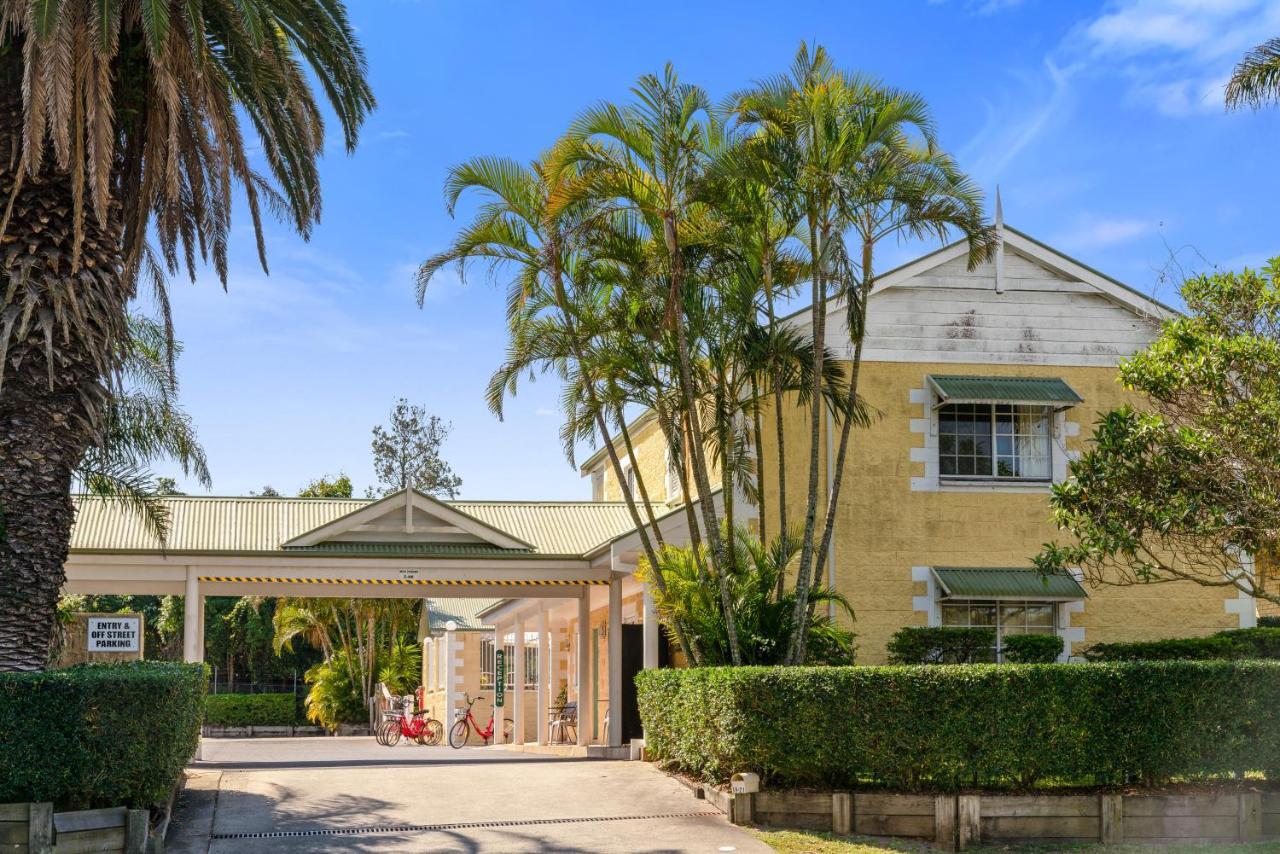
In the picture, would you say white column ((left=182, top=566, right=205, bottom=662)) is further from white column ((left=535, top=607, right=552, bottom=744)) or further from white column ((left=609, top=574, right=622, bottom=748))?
white column ((left=535, top=607, right=552, bottom=744))

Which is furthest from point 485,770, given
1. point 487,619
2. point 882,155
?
point 487,619

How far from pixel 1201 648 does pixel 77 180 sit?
14.7 meters

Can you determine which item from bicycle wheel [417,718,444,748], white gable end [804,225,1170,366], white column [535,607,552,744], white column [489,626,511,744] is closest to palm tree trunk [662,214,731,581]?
white gable end [804,225,1170,366]

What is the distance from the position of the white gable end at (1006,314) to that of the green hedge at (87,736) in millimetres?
11835

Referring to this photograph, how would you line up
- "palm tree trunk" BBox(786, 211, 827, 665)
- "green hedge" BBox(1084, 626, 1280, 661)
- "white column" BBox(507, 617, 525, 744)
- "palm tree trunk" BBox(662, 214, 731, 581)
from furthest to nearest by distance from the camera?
"white column" BBox(507, 617, 525, 744) < "green hedge" BBox(1084, 626, 1280, 661) < "palm tree trunk" BBox(662, 214, 731, 581) < "palm tree trunk" BBox(786, 211, 827, 665)

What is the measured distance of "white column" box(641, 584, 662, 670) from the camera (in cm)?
1900

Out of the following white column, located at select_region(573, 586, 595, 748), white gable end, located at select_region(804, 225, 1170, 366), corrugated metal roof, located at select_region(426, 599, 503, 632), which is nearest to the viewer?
white gable end, located at select_region(804, 225, 1170, 366)

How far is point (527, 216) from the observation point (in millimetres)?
16875

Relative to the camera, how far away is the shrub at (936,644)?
18.0 m

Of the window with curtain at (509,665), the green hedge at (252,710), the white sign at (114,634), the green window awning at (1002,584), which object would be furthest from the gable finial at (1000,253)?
the green hedge at (252,710)

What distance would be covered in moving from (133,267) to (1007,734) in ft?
32.6

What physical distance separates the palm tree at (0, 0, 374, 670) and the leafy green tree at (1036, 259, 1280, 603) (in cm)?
921

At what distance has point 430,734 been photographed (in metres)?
31.6

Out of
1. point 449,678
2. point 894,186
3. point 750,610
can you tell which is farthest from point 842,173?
point 449,678
